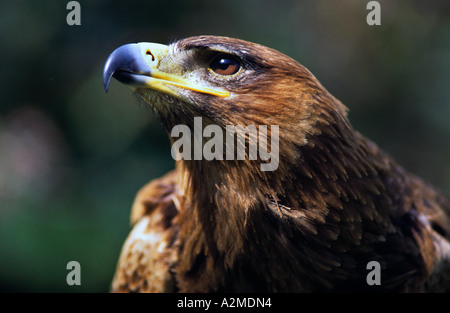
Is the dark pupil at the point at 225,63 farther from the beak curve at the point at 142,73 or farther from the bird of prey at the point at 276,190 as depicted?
the beak curve at the point at 142,73

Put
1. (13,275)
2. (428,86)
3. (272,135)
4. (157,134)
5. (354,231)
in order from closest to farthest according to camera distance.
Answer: (272,135) → (354,231) → (13,275) → (157,134) → (428,86)

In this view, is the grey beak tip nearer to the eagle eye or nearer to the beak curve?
the beak curve

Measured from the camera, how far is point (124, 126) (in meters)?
4.57

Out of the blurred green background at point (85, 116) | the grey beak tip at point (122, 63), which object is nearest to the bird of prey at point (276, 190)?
the grey beak tip at point (122, 63)

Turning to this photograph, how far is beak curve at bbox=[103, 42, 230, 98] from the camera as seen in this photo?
204cm

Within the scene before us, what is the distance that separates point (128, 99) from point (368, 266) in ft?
10.0

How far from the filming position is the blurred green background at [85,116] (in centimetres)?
439

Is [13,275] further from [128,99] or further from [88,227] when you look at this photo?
[128,99]

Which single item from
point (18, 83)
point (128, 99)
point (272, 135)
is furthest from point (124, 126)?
point (272, 135)
